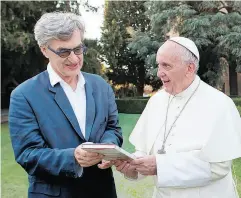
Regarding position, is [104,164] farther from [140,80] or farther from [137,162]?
[140,80]

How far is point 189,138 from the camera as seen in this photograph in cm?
258

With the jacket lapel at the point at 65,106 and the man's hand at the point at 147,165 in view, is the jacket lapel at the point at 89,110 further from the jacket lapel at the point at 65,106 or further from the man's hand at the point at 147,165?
the man's hand at the point at 147,165

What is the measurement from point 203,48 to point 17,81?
10664 millimetres

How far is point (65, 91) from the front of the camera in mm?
2385

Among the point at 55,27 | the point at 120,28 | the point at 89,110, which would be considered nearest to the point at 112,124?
the point at 89,110

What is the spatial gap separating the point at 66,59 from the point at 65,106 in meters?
0.27

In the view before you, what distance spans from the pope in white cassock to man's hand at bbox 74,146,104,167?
0.37 meters

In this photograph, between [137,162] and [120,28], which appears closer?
[137,162]

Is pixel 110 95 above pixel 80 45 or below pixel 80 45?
below

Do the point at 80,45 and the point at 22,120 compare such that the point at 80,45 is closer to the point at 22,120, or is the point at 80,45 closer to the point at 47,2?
the point at 22,120

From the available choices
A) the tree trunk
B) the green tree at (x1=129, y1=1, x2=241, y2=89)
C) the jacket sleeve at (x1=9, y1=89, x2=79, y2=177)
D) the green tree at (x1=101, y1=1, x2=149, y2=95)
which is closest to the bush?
the green tree at (x1=129, y1=1, x2=241, y2=89)

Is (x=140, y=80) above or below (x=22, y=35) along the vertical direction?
below

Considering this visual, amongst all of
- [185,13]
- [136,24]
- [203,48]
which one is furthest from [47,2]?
[136,24]

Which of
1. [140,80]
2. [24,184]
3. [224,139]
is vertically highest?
[224,139]
